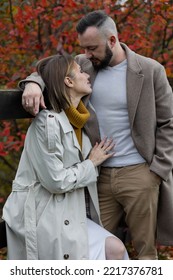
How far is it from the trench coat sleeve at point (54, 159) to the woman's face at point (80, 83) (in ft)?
0.79

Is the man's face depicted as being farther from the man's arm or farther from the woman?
the man's arm

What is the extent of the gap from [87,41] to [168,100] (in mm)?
582

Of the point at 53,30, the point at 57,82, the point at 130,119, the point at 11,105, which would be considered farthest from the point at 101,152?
the point at 53,30

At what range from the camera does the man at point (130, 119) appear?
3535 millimetres

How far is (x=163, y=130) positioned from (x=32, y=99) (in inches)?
33.0

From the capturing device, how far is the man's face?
3.53 metres

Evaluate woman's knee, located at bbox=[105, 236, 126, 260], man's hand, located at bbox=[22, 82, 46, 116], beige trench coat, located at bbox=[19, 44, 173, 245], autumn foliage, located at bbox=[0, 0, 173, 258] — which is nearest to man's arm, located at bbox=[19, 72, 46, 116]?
man's hand, located at bbox=[22, 82, 46, 116]

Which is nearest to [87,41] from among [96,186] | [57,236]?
[96,186]

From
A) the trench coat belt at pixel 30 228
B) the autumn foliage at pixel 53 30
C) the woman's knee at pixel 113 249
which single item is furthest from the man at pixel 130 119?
the autumn foliage at pixel 53 30

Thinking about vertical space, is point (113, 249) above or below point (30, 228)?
below

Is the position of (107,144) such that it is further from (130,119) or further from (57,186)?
(57,186)

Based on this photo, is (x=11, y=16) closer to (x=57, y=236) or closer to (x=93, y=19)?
(x=93, y=19)

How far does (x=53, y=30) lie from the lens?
5441 mm
